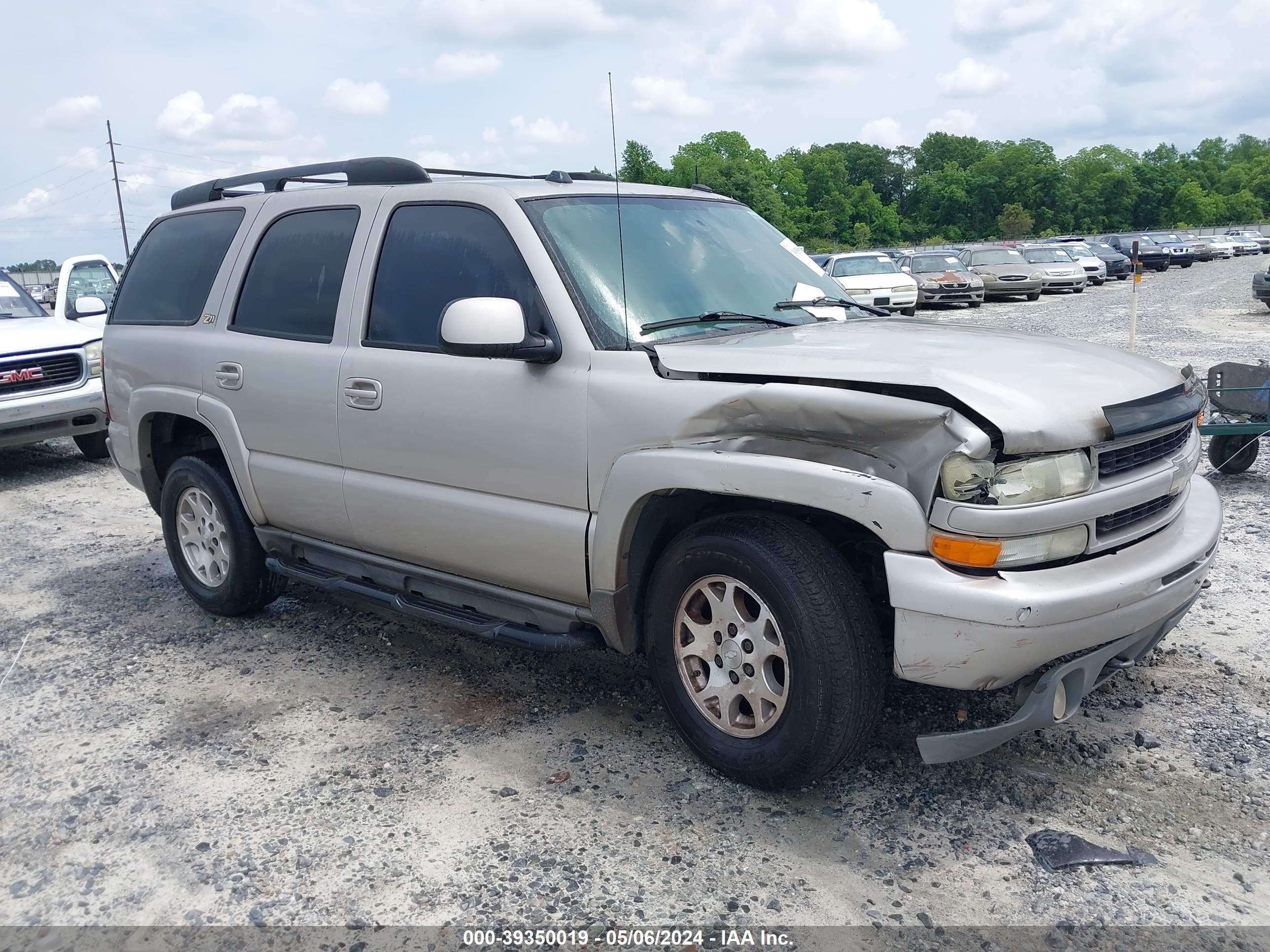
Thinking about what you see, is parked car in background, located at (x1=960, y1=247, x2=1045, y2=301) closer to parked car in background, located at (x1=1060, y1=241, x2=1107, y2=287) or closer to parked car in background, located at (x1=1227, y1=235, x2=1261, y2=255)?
parked car in background, located at (x1=1060, y1=241, x2=1107, y2=287)

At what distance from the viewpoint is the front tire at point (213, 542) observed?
5.03m

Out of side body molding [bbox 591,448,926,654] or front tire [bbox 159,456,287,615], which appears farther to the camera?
front tire [bbox 159,456,287,615]

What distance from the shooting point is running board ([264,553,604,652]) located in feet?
12.1

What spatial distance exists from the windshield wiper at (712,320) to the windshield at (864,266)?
18.6m

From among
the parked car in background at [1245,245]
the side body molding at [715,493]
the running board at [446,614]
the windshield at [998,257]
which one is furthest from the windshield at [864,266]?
the parked car in background at [1245,245]

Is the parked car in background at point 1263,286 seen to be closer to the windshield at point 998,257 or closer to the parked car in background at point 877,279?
the parked car in background at point 877,279

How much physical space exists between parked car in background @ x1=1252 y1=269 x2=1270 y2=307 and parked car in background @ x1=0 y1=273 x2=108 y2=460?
20731 mm

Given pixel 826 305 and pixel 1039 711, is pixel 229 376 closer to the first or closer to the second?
pixel 826 305

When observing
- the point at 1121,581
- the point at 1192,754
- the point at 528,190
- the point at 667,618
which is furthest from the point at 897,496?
the point at 528,190

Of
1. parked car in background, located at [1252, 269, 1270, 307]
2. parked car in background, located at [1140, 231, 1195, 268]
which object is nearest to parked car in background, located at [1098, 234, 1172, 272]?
parked car in background, located at [1140, 231, 1195, 268]

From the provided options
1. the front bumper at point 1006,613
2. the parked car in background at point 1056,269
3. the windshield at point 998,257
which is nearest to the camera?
the front bumper at point 1006,613

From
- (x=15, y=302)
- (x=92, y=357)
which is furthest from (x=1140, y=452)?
(x=15, y=302)

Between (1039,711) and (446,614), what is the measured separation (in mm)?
2184

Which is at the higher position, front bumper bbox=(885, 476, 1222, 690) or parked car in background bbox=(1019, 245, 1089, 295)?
parked car in background bbox=(1019, 245, 1089, 295)
